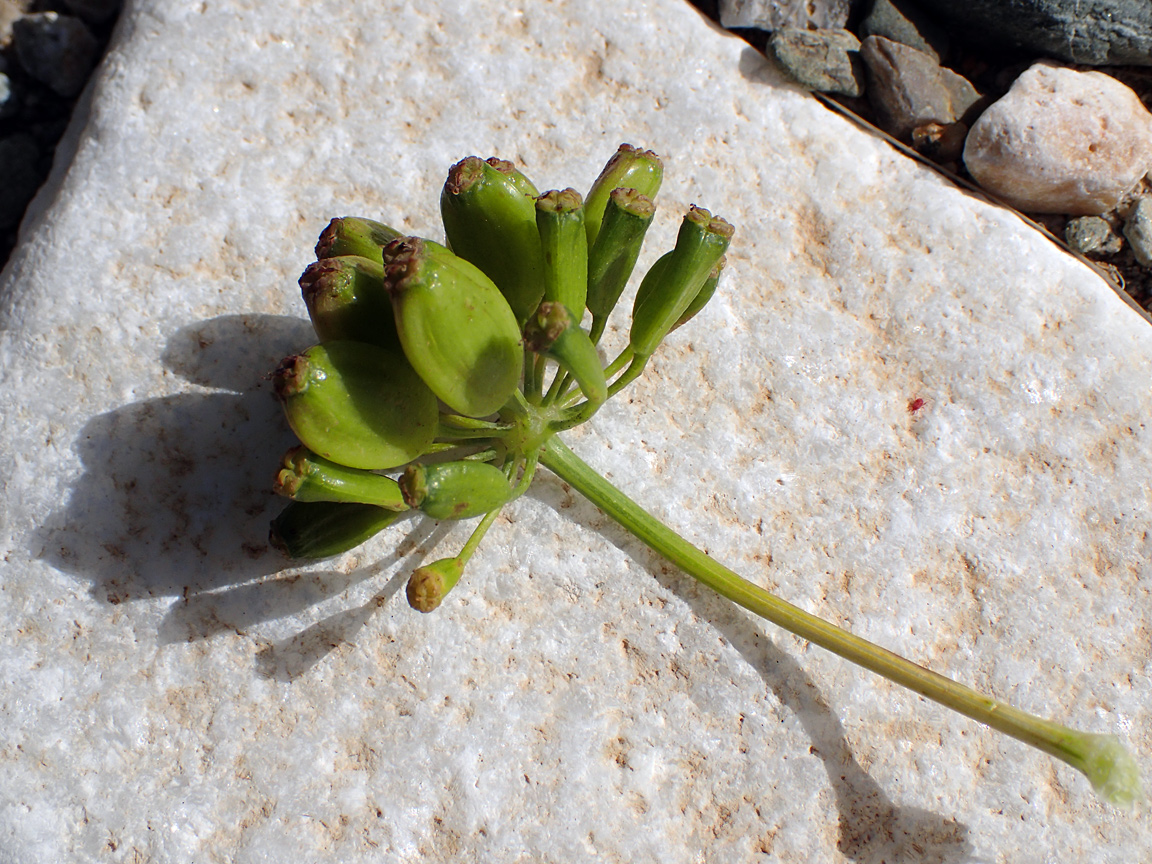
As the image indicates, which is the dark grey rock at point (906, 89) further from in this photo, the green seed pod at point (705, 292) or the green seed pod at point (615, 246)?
the green seed pod at point (615, 246)

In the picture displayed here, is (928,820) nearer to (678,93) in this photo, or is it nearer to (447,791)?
(447,791)

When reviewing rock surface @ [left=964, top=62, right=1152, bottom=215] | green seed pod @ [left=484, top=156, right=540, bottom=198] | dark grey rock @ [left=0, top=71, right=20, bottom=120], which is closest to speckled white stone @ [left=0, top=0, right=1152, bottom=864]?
rock surface @ [left=964, top=62, right=1152, bottom=215]

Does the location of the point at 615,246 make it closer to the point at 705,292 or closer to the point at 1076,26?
the point at 705,292

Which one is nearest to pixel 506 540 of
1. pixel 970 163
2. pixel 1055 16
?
pixel 970 163

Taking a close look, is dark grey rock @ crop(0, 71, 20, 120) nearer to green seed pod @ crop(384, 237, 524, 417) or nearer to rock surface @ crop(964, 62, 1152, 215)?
green seed pod @ crop(384, 237, 524, 417)

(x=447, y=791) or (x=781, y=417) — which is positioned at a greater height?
(x=781, y=417)

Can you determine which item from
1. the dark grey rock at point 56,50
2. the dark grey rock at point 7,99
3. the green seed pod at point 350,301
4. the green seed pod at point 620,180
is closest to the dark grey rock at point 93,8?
the dark grey rock at point 56,50
